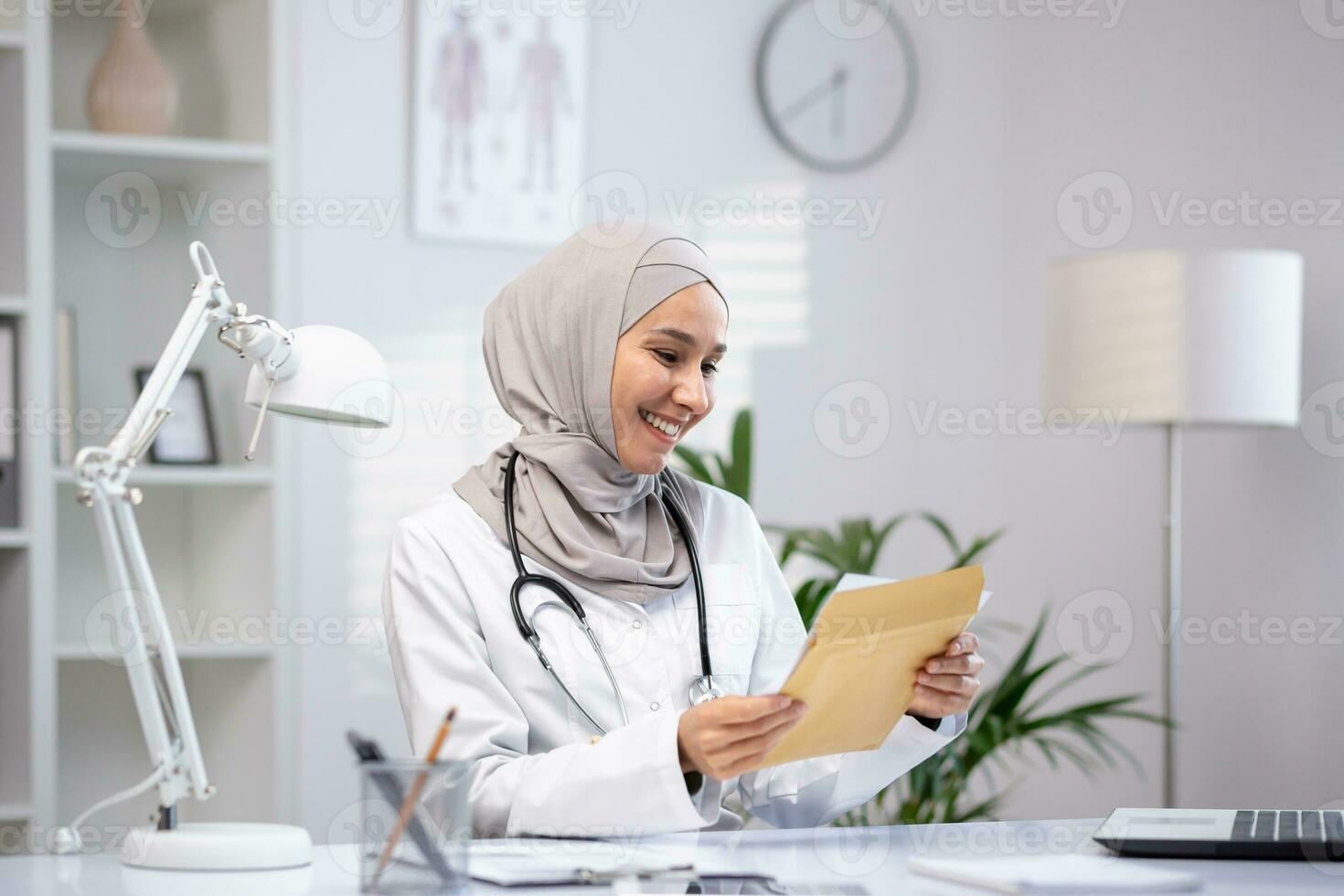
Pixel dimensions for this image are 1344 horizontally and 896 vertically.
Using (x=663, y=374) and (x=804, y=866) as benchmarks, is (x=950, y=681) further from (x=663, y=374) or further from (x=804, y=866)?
(x=663, y=374)

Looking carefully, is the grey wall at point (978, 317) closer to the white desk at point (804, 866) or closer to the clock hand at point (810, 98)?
the clock hand at point (810, 98)

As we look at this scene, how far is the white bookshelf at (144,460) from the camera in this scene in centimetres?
251

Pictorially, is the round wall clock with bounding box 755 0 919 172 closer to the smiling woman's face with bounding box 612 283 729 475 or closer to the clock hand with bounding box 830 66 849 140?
the clock hand with bounding box 830 66 849 140

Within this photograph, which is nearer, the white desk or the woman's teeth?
the white desk

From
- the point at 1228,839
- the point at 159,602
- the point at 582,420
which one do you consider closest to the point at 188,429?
the point at 582,420

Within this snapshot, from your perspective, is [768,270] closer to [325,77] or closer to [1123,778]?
[325,77]

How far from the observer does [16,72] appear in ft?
8.28

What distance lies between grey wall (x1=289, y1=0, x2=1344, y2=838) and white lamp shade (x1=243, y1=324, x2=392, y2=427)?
55.4 inches

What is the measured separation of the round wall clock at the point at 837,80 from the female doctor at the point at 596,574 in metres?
1.81

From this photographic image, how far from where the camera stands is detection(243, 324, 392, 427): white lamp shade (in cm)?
138

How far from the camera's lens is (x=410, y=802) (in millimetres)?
1089

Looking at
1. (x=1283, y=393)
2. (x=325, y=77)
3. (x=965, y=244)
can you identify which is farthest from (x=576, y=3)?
(x=1283, y=393)

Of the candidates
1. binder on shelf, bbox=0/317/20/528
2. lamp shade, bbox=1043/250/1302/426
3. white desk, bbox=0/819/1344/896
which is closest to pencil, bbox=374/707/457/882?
white desk, bbox=0/819/1344/896

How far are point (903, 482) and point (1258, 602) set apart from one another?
0.96 meters
